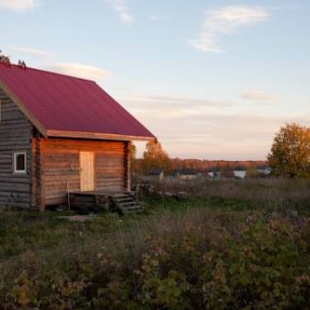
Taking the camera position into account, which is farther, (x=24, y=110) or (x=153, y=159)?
(x=153, y=159)

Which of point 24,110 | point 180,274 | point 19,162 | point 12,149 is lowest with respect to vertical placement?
point 180,274

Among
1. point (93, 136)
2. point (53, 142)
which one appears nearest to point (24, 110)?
point (53, 142)

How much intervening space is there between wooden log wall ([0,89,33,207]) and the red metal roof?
0.73m

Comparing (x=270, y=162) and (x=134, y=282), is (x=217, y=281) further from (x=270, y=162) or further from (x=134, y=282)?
(x=270, y=162)

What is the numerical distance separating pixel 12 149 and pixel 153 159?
198 ft

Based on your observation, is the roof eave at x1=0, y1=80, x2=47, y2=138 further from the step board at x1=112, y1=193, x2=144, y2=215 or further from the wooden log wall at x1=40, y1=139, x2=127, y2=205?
the step board at x1=112, y1=193, x2=144, y2=215

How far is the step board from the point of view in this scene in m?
20.7

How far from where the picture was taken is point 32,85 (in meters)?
23.0

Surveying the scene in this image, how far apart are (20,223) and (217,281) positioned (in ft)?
41.0

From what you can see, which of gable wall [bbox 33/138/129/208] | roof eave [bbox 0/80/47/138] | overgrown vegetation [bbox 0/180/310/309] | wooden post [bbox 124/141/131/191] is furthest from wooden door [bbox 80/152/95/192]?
overgrown vegetation [bbox 0/180/310/309]

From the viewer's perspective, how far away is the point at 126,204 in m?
21.4

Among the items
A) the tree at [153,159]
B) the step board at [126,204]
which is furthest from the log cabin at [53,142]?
the tree at [153,159]

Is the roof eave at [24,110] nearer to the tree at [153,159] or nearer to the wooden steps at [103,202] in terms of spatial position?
the wooden steps at [103,202]

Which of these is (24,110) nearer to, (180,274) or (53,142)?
(53,142)
